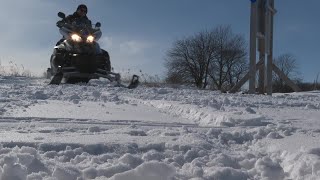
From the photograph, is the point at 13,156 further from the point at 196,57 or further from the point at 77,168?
the point at 196,57

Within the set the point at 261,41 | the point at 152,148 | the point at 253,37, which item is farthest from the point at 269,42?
the point at 152,148

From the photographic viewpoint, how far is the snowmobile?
10391 millimetres

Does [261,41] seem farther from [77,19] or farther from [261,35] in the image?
[77,19]

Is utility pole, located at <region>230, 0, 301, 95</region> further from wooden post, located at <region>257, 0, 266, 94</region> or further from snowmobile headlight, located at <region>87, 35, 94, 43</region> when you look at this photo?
snowmobile headlight, located at <region>87, 35, 94, 43</region>

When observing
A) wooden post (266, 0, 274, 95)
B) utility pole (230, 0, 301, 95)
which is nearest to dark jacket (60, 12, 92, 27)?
utility pole (230, 0, 301, 95)

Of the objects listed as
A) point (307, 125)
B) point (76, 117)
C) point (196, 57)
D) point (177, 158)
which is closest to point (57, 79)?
point (76, 117)

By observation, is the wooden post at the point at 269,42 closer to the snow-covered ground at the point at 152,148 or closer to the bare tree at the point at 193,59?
the snow-covered ground at the point at 152,148

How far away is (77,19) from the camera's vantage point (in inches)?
436

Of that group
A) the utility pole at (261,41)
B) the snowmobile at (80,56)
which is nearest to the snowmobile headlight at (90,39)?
the snowmobile at (80,56)

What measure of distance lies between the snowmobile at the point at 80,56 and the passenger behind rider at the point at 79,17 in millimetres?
115

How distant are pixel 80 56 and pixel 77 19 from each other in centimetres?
110

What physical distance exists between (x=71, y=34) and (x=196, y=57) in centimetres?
2343

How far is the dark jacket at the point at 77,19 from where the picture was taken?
1102cm

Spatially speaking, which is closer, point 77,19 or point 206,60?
point 77,19
